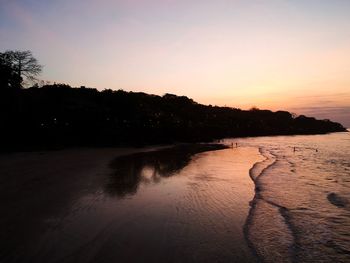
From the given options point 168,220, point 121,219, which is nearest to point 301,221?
point 168,220

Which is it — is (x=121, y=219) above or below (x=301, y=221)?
above

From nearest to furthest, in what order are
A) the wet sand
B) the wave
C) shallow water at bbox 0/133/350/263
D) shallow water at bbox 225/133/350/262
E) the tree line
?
the wet sand, shallow water at bbox 0/133/350/263, the wave, shallow water at bbox 225/133/350/262, the tree line

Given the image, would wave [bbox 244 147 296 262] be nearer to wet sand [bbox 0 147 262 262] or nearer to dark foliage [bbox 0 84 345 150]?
wet sand [bbox 0 147 262 262]

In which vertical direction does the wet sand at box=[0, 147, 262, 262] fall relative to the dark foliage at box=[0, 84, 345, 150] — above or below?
below

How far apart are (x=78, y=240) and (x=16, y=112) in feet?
115

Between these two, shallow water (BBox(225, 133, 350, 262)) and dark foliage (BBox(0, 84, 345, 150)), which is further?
dark foliage (BBox(0, 84, 345, 150))

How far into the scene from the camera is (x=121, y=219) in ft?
37.4

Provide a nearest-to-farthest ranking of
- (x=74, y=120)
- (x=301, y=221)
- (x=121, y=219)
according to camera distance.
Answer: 1. (x=121, y=219)
2. (x=301, y=221)
3. (x=74, y=120)

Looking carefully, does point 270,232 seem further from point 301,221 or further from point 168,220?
point 168,220

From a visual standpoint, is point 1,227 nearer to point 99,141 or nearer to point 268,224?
point 268,224

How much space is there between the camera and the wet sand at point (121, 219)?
326 inches

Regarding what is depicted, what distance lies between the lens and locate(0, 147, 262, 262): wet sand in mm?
8284

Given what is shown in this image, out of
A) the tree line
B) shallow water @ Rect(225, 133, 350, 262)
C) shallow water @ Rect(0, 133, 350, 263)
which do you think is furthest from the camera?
the tree line

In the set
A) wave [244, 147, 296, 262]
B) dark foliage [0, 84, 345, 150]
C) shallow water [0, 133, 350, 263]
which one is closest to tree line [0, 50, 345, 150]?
dark foliage [0, 84, 345, 150]
